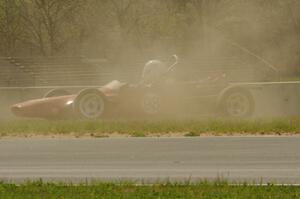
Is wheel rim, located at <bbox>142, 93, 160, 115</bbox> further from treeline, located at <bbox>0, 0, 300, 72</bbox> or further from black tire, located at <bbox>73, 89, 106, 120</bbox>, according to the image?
treeline, located at <bbox>0, 0, 300, 72</bbox>

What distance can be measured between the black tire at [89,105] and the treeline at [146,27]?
981 inches

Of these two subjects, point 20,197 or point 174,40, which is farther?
point 174,40

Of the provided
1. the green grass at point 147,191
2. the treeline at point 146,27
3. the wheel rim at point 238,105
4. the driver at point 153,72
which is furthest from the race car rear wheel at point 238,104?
the treeline at point 146,27

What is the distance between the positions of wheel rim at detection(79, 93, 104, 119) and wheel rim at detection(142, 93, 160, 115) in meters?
1.21

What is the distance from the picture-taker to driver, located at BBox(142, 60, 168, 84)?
61.9ft

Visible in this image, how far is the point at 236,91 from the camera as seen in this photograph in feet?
61.5

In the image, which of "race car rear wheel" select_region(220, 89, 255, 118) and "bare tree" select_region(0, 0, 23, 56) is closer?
"race car rear wheel" select_region(220, 89, 255, 118)

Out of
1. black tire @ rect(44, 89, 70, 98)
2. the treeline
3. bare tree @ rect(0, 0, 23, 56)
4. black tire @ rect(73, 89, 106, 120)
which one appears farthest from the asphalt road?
bare tree @ rect(0, 0, 23, 56)

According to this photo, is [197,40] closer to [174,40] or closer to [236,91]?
[174,40]

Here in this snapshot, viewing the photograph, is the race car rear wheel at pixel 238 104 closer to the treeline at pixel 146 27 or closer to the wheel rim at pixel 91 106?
Result: the wheel rim at pixel 91 106

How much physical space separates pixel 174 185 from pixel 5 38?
37575 mm

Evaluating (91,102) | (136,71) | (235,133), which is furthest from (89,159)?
(136,71)

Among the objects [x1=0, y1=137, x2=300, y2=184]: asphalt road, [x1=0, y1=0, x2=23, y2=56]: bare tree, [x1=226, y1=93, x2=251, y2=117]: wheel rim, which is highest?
[x1=0, y1=0, x2=23, y2=56]: bare tree

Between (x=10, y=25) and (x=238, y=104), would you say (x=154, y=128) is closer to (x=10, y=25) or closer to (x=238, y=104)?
(x=238, y=104)
